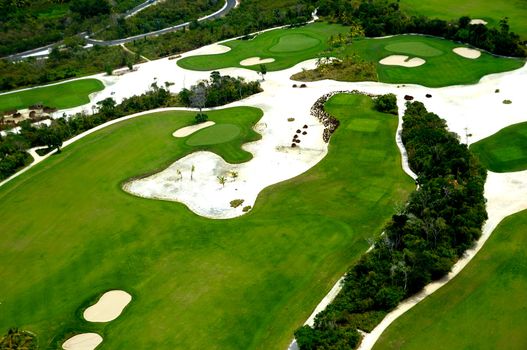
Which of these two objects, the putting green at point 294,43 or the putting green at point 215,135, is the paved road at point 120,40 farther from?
the putting green at point 215,135

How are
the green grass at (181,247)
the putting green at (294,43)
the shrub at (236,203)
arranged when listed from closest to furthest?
the green grass at (181,247) → the shrub at (236,203) → the putting green at (294,43)


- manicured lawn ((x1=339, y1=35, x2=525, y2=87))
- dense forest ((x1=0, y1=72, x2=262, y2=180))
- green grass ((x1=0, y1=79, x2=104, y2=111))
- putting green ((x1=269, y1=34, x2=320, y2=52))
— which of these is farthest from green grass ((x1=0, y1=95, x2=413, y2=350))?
putting green ((x1=269, y1=34, x2=320, y2=52))

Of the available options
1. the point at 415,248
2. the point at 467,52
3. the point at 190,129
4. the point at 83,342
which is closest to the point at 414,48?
the point at 467,52

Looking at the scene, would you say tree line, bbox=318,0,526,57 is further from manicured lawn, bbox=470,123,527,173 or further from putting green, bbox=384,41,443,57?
manicured lawn, bbox=470,123,527,173

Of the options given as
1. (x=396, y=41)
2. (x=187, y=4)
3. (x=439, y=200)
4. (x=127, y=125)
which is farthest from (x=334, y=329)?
(x=187, y=4)

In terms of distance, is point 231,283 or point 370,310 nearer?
point 370,310

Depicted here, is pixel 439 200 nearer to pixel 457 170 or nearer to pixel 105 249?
pixel 457 170

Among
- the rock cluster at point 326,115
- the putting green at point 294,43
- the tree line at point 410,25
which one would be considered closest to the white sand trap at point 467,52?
the tree line at point 410,25
